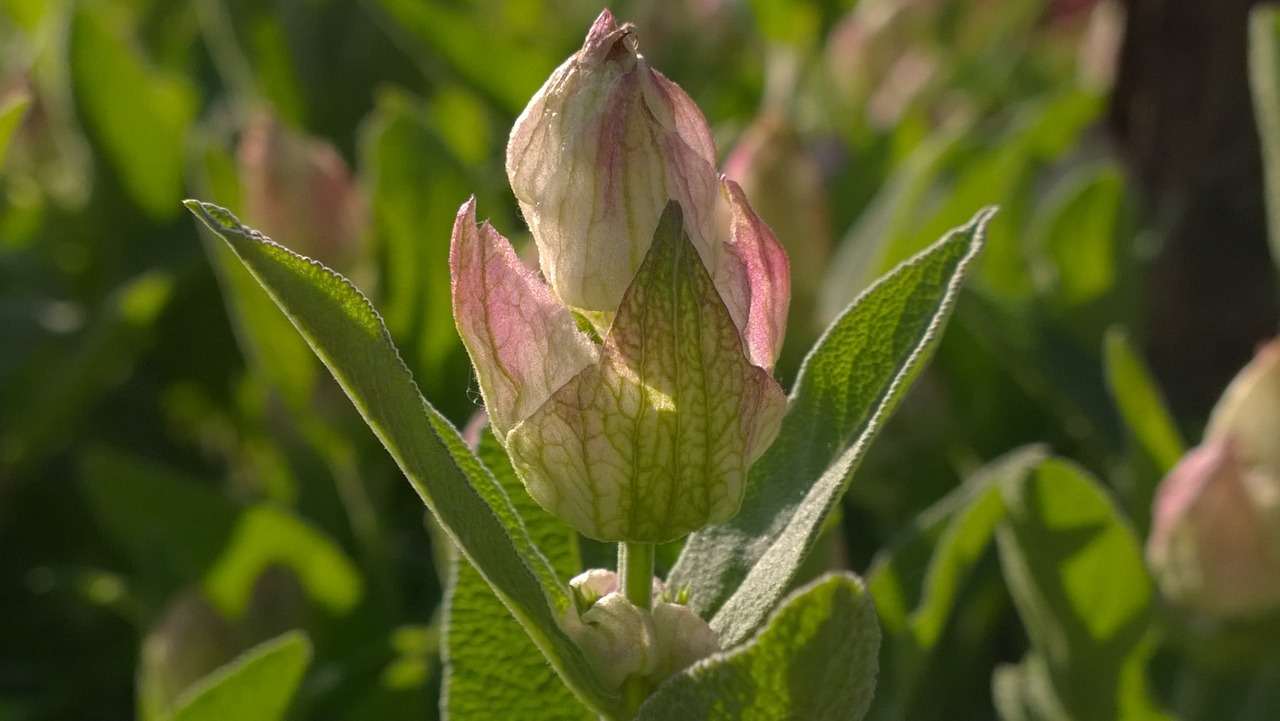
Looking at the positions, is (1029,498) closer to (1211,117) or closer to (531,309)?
(531,309)

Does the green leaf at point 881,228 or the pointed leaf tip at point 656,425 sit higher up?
the green leaf at point 881,228

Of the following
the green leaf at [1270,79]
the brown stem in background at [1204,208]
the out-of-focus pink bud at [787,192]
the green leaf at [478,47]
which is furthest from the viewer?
the green leaf at [478,47]

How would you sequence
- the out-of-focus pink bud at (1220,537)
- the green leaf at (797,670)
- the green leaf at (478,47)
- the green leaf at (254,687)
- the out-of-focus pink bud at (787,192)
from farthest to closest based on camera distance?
the green leaf at (478,47)
the out-of-focus pink bud at (787,192)
the out-of-focus pink bud at (1220,537)
the green leaf at (254,687)
the green leaf at (797,670)

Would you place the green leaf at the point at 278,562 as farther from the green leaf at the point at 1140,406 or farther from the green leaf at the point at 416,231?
the green leaf at the point at 1140,406

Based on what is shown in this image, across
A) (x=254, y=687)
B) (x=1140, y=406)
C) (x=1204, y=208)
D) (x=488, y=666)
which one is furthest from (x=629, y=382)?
(x=1204, y=208)

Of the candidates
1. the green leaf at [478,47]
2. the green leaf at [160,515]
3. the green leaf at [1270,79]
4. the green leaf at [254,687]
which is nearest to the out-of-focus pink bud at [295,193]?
the green leaf at [160,515]

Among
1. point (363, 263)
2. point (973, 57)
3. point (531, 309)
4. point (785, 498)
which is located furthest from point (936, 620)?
point (973, 57)
